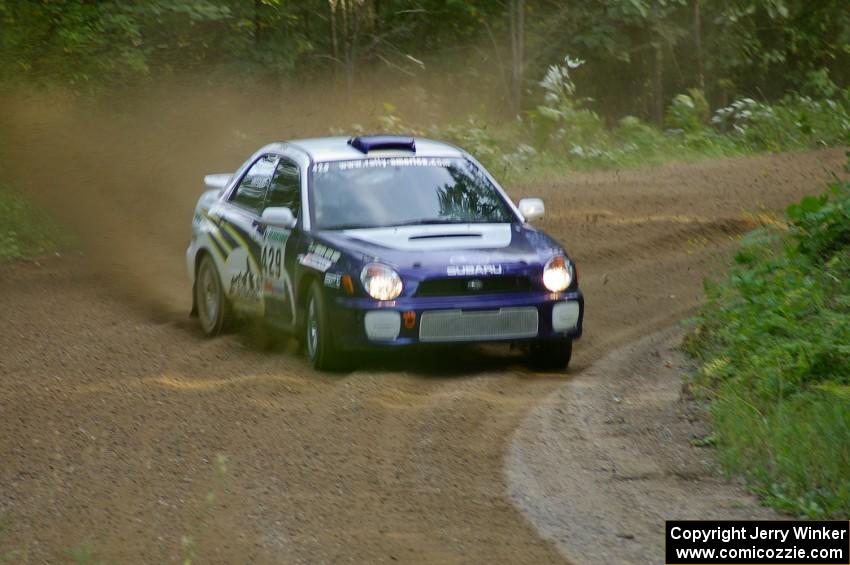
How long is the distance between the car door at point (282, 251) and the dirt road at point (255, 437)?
37 centimetres

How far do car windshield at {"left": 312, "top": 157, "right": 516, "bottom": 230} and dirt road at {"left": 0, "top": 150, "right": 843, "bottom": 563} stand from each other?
1.05 metres

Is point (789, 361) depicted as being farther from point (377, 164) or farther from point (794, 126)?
point (794, 126)

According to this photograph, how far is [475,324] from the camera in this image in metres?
9.53

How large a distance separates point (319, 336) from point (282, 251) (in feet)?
3.47

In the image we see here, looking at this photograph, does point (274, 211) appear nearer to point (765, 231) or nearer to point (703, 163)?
point (765, 231)

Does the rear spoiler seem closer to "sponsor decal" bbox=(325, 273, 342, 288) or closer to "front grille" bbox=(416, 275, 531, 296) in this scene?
"sponsor decal" bbox=(325, 273, 342, 288)

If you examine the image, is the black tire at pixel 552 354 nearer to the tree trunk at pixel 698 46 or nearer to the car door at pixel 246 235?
the car door at pixel 246 235

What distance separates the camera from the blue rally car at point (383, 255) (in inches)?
374

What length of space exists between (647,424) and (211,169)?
55.2 feet

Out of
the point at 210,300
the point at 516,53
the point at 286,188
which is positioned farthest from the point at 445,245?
the point at 516,53

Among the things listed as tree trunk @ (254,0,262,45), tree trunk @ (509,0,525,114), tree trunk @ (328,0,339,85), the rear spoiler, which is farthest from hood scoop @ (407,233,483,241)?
tree trunk @ (509,0,525,114)

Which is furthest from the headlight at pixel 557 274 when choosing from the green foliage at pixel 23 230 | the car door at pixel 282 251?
the green foliage at pixel 23 230

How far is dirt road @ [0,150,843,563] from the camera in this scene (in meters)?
6.12

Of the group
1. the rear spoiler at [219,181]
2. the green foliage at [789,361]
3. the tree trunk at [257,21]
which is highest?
the tree trunk at [257,21]
